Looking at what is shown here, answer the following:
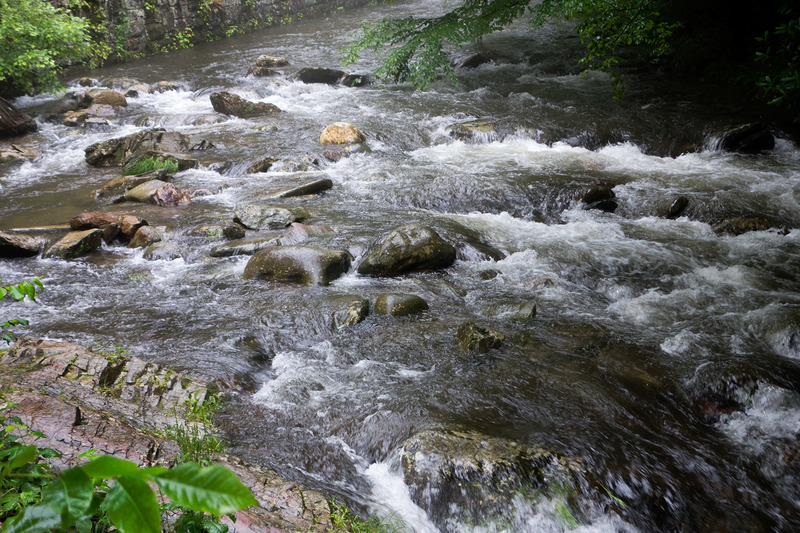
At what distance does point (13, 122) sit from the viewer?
1270 cm

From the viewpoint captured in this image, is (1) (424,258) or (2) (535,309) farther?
(1) (424,258)

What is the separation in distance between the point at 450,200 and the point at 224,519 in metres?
7.09

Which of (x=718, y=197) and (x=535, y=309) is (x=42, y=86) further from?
(x=718, y=197)

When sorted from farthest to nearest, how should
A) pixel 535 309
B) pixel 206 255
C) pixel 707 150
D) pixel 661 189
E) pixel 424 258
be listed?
pixel 707 150 → pixel 661 189 → pixel 206 255 → pixel 424 258 → pixel 535 309

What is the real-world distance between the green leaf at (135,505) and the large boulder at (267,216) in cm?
733

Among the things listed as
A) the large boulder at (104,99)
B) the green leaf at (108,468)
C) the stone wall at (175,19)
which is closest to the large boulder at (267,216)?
the green leaf at (108,468)

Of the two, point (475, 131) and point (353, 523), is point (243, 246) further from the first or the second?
point (475, 131)

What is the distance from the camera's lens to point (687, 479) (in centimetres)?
353

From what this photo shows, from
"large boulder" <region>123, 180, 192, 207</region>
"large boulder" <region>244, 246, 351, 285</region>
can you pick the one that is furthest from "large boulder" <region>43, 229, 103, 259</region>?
"large boulder" <region>244, 246, 351, 285</region>

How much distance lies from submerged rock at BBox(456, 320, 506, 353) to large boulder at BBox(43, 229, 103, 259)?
5.64 metres

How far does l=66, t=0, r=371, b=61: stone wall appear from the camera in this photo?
63.5 feet

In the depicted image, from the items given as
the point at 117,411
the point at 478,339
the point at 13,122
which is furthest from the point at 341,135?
the point at 117,411

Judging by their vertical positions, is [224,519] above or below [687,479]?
above

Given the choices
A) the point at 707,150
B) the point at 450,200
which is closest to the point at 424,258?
the point at 450,200
